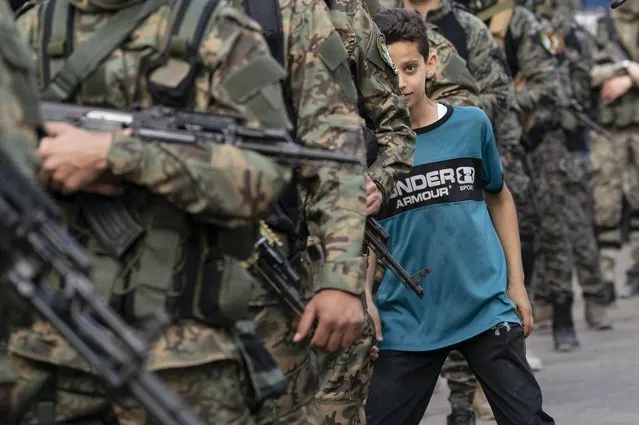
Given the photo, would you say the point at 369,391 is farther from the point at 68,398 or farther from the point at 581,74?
the point at 581,74

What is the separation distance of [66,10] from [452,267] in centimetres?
222

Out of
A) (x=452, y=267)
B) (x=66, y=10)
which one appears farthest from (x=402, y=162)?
(x=66, y=10)

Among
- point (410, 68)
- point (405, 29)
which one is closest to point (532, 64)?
point (405, 29)

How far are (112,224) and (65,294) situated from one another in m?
0.79

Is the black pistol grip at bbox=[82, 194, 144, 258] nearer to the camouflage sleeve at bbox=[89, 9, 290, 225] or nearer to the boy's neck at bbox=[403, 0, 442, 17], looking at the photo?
the camouflage sleeve at bbox=[89, 9, 290, 225]

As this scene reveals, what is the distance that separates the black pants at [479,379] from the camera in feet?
19.9

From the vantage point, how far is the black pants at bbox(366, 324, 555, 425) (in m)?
6.07

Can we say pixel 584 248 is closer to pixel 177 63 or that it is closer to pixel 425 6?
pixel 425 6

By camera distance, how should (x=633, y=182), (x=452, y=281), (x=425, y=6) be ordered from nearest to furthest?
(x=452, y=281), (x=425, y=6), (x=633, y=182)

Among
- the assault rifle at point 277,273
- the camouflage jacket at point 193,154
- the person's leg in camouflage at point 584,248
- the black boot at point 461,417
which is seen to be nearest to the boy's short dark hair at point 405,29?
the black boot at point 461,417

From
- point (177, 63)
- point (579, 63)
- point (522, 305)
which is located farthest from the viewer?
point (579, 63)

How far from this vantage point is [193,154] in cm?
426

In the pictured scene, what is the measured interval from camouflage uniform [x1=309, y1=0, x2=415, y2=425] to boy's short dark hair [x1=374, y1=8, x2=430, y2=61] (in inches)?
21.8

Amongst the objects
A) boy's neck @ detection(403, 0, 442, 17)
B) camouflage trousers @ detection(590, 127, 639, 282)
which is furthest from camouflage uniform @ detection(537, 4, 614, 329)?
boy's neck @ detection(403, 0, 442, 17)
